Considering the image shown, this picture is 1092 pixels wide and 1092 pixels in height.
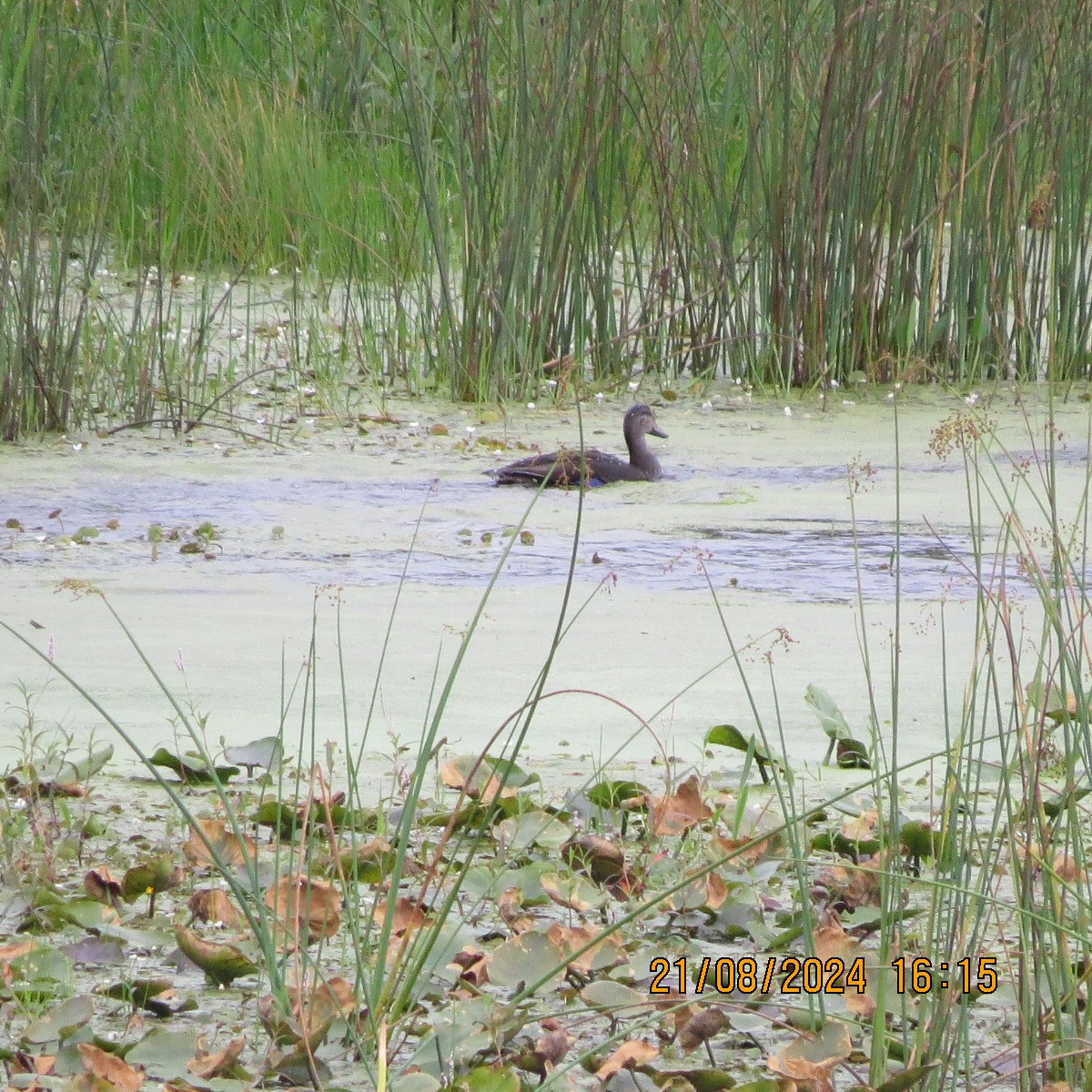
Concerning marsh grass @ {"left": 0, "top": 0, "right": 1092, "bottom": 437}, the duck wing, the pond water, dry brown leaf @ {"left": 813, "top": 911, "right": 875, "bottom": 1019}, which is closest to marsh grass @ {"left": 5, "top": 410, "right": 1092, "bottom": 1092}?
dry brown leaf @ {"left": 813, "top": 911, "right": 875, "bottom": 1019}

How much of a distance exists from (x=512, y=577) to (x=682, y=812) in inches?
65.2

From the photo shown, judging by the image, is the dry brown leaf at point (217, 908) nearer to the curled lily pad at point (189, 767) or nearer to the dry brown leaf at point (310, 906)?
the dry brown leaf at point (310, 906)

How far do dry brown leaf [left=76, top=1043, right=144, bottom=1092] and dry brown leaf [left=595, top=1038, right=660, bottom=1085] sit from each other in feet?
1.22

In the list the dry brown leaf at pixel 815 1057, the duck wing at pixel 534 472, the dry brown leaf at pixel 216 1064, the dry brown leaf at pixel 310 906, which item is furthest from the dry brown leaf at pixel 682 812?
the duck wing at pixel 534 472

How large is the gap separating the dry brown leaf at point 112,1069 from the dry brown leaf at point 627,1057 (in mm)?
373

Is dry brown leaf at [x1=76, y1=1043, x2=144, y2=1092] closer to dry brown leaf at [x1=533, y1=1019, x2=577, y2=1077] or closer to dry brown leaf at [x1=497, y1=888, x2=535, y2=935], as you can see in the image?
dry brown leaf at [x1=533, y1=1019, x2=577, y2=1077]

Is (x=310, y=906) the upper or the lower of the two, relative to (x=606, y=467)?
lower

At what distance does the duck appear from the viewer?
4.71m

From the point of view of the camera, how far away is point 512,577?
3721 mm

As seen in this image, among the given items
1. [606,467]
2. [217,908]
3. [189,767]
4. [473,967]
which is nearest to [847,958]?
[473,967]

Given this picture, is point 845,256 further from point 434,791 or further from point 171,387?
point 434,791

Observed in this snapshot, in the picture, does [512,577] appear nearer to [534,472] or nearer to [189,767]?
[534,472]

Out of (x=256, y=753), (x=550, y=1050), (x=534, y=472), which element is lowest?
(x=550, y=1050)

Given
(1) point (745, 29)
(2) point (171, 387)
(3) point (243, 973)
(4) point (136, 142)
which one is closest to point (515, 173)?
(1) point (745, 29)
